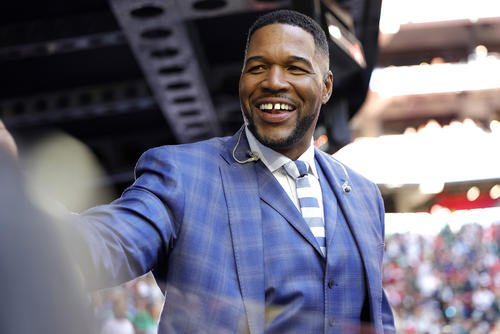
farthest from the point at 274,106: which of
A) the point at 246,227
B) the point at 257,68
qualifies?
the point at 246,227

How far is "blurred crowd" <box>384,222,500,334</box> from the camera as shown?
24.9 metres

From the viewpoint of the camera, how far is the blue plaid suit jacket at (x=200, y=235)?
1.88 m

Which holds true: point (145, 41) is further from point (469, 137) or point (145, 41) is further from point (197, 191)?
point (469, 137)

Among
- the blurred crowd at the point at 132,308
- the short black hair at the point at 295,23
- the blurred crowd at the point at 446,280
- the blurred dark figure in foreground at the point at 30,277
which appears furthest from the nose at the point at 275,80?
the blurred crowd at the point at 446,280

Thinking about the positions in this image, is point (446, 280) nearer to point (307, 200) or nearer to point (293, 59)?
point (307, 200)

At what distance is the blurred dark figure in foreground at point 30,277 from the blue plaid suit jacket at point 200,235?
67cm

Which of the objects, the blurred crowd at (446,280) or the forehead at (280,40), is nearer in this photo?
the forehead at (280,40)

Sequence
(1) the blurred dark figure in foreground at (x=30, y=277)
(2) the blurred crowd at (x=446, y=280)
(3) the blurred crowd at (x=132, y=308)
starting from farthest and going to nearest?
(2) the blurred crowd at (x=446, y=280) < (3) the blurred crowd at (x=132, y=308) < (1) the blurred dark figure in foreground at (x=30, y=277)

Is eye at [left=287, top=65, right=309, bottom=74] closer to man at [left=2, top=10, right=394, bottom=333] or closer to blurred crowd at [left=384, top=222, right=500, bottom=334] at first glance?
man at [left=2, top=10, right=394, bottom=333]

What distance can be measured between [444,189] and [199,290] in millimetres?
25343

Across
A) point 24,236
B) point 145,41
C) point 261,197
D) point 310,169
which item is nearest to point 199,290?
point 261,197

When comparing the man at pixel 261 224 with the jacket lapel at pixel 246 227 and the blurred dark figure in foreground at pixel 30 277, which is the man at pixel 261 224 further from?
the blurred dark figure in foreground at pixel 30 277

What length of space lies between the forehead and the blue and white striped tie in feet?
1.13

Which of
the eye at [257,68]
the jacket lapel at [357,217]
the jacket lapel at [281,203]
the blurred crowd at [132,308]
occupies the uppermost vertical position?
the eye at [257,68]
